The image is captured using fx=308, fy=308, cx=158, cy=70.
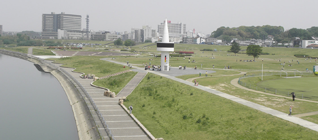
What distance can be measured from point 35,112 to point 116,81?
2031 centimetres

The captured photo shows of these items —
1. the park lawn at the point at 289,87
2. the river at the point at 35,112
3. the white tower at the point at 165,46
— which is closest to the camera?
the river at the point at 35,112

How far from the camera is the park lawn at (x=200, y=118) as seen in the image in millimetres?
31344

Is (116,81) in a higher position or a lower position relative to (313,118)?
higher

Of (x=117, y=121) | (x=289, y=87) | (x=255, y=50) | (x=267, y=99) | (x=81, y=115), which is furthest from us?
(x=255, y=50)

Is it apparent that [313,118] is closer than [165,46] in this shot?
Yes

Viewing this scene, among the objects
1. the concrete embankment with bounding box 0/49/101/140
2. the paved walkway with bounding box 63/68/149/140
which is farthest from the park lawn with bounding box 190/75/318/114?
the concrete embankment with bounding box 0/49/101/140

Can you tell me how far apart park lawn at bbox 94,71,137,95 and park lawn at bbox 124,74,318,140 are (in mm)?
9801

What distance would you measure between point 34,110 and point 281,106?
37.8 m

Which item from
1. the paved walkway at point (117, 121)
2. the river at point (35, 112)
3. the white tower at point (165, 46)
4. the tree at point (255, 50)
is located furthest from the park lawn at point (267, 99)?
the tree at point (255, 50)

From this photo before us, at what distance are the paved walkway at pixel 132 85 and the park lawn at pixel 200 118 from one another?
2.77m

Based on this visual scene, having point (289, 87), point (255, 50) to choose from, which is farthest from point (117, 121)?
point (255, 50)

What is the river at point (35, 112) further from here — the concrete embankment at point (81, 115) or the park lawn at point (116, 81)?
the park lawn at point (116, 81)

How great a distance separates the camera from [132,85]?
6056cm

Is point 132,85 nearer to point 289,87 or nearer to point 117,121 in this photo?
point 117,121
